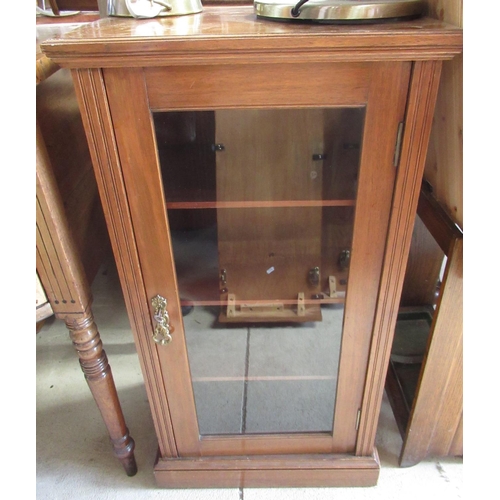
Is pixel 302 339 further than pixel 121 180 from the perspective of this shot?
Yes

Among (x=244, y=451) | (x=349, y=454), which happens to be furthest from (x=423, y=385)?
(x=244, y=451)

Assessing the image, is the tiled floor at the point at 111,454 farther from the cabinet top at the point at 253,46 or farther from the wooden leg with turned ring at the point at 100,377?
the cabinet top at the point at 253,46

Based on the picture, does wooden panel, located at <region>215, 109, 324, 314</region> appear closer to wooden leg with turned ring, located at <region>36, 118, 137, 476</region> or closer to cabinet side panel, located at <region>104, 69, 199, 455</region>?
cabinet side panel, located at <region>104, 69, 199, 455</region>

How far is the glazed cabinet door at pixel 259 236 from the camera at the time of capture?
53 cm

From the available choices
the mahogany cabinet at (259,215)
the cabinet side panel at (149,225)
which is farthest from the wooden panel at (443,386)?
the cabinet side panel at (149,225)

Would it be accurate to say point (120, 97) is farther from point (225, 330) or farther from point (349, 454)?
point (349, 454)

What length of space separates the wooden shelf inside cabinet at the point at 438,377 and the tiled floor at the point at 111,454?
47mm

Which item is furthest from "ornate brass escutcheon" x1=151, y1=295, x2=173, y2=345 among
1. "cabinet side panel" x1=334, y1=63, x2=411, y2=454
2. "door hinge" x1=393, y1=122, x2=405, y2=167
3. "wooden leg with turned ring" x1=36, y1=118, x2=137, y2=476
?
"door hinge" x1=393, y1=122, x2=405, y2=167

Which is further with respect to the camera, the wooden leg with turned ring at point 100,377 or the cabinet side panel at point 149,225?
the wooden leg with turned ring at point 100,377
